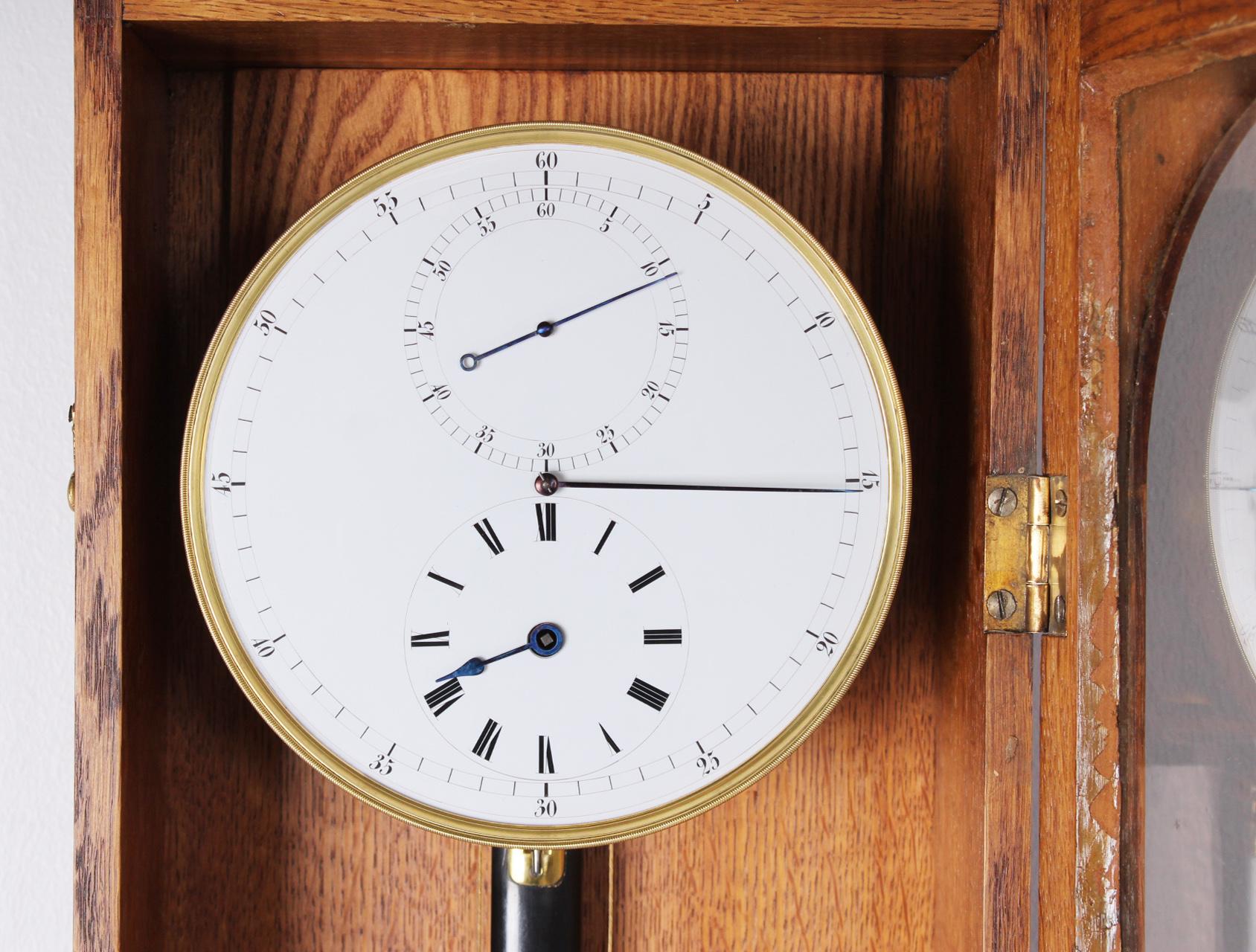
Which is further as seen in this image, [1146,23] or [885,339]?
[885,339]

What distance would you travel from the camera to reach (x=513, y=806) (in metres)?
0.66

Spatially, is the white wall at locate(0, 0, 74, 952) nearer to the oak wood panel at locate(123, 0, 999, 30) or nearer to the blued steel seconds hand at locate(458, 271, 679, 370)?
the oak wood panel at locate(123, 0, 999, 30)

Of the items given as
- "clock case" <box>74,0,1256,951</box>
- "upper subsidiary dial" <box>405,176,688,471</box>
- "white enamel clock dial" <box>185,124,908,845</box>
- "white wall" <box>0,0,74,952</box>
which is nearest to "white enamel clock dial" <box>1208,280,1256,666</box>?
"clock case" <box>74,0,1256,951</box>

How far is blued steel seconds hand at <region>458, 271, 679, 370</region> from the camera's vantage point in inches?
27.0

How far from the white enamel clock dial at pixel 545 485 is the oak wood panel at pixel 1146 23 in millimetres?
196

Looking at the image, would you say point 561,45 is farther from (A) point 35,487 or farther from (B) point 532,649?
(A) point 35,487

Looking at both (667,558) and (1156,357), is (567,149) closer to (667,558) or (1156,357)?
(667,558)

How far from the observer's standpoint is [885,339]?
31.6 inches

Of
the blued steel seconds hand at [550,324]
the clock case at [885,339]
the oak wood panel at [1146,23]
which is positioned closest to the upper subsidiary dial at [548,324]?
the blued steel seconds hand at [550,324]

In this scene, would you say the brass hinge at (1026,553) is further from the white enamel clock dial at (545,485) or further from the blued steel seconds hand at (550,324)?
the blued steel seconds hand at (550,324)

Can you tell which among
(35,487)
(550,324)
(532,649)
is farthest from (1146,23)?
(35,487)

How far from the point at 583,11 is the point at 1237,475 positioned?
47cm

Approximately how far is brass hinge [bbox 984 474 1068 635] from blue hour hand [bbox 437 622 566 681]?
0.27 m

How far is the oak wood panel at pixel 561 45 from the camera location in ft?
2.28
